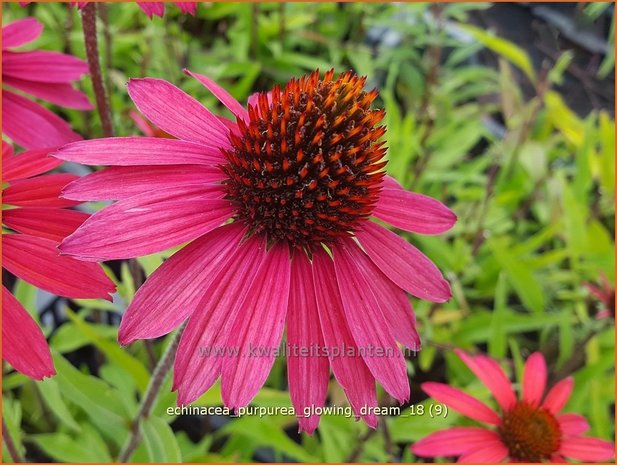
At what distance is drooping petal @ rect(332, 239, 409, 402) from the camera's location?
0.41m

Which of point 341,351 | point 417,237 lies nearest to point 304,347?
point 341,351

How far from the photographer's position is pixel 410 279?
0.46m

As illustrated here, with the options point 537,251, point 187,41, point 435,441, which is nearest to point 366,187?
point 435,441

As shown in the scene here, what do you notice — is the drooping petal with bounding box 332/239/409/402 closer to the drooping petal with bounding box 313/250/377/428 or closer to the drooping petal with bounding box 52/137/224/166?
the drooping petal with bounding box 313/250/377/428

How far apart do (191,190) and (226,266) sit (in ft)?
0.20

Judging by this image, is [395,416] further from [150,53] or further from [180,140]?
[150,53]

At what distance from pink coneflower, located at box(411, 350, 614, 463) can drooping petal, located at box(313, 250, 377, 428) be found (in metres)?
0.23

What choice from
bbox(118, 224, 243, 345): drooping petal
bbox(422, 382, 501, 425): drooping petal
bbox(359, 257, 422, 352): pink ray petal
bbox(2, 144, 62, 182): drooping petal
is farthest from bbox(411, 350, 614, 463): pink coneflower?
bbox(2, 144, 62, 182): drooping petal

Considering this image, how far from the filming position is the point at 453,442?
63 cm

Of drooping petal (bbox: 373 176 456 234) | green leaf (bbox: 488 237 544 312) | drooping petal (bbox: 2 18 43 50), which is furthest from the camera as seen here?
green leaf (bbox: 488 237 544 312)

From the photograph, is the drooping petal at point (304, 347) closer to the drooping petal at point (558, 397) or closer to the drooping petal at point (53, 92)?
the drooping petal at point (53, 92)

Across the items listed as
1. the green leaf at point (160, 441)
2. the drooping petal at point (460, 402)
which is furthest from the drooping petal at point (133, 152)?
the drooping petal at point (460, 402)

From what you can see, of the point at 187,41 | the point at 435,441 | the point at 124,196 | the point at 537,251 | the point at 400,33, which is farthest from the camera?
the point at 400,33

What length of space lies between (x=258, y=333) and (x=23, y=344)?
157 millimetres
